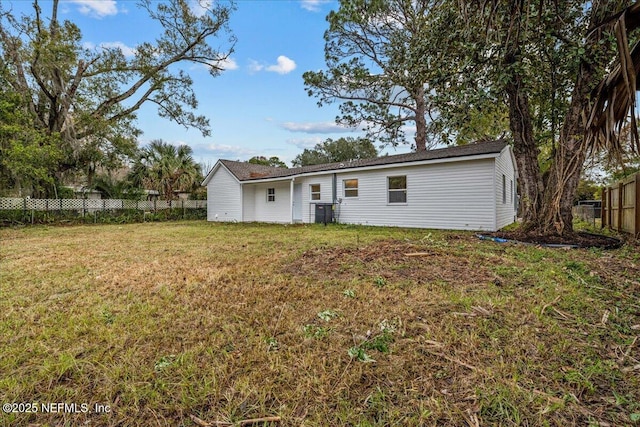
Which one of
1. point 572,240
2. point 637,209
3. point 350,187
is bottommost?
point 572,240

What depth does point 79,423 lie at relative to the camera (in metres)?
1.58

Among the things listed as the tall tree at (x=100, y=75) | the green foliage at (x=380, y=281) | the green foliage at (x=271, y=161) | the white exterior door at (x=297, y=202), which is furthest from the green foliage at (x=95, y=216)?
the green foliage at (x=271, y=161)

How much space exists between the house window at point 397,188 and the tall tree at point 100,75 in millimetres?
12553

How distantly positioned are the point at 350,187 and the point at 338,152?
25.1 metres

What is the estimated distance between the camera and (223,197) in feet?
57.3

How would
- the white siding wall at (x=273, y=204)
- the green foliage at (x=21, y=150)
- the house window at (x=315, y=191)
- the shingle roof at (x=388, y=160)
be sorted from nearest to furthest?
1. the shingle roof at (x=388, y=160)
2. the green foliage at (x=21, y=150)
3. the house window at (x=315, y=191)
4. the white siding wall at (x=273, y=204)

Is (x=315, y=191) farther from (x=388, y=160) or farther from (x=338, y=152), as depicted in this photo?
(x=338, y=152)

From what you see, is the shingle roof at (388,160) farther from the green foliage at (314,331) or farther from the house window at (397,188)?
the green foliage at (314,331)

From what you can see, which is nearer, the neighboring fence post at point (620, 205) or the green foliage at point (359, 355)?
the green foliage at point (359, 355)

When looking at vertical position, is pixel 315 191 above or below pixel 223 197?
above

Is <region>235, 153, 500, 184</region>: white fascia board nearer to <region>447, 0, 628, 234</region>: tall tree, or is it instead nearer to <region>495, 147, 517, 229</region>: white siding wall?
<region>495, 147, 517, 229</region>: white siding wall

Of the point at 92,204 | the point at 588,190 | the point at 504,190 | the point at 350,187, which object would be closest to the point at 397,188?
the point at 350,187

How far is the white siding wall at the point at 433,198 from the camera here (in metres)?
9.35

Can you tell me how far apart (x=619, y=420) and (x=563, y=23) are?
8.21 meters
